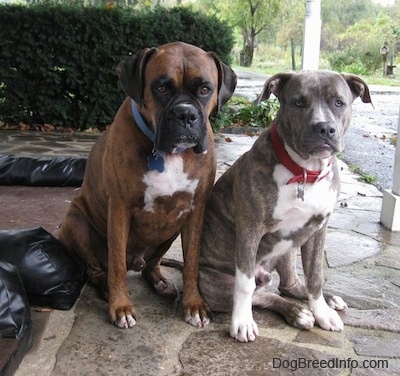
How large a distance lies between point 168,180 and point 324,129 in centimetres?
91

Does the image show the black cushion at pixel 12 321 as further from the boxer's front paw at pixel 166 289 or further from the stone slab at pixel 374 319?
the stone slab at pixel 374 319

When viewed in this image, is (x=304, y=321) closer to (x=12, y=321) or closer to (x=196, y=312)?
(x=196, y=312)

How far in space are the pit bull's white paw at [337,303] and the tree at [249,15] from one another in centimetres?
3594

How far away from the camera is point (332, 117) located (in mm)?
2631

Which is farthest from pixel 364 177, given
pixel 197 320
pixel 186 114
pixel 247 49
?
pixel 247 49

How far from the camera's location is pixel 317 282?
3066mm

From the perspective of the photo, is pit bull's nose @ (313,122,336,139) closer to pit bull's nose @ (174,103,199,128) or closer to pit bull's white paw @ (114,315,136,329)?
→ pit bull's nose @ (174,103,199,128)

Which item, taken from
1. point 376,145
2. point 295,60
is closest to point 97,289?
point 376,145

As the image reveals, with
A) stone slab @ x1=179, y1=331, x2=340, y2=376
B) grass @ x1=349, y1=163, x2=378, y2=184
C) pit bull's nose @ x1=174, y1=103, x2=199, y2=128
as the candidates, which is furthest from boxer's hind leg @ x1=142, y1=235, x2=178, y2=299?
grass @ x1=349, y1=163, x2=378, y2=184

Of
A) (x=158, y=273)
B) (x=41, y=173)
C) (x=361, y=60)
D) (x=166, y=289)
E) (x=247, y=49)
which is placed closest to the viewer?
(x=166, y=289)

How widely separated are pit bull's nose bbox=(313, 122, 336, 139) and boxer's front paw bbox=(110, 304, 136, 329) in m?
1.48

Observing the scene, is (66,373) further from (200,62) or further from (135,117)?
(200,62)

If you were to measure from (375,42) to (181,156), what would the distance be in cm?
3862

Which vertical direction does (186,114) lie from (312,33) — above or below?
below
